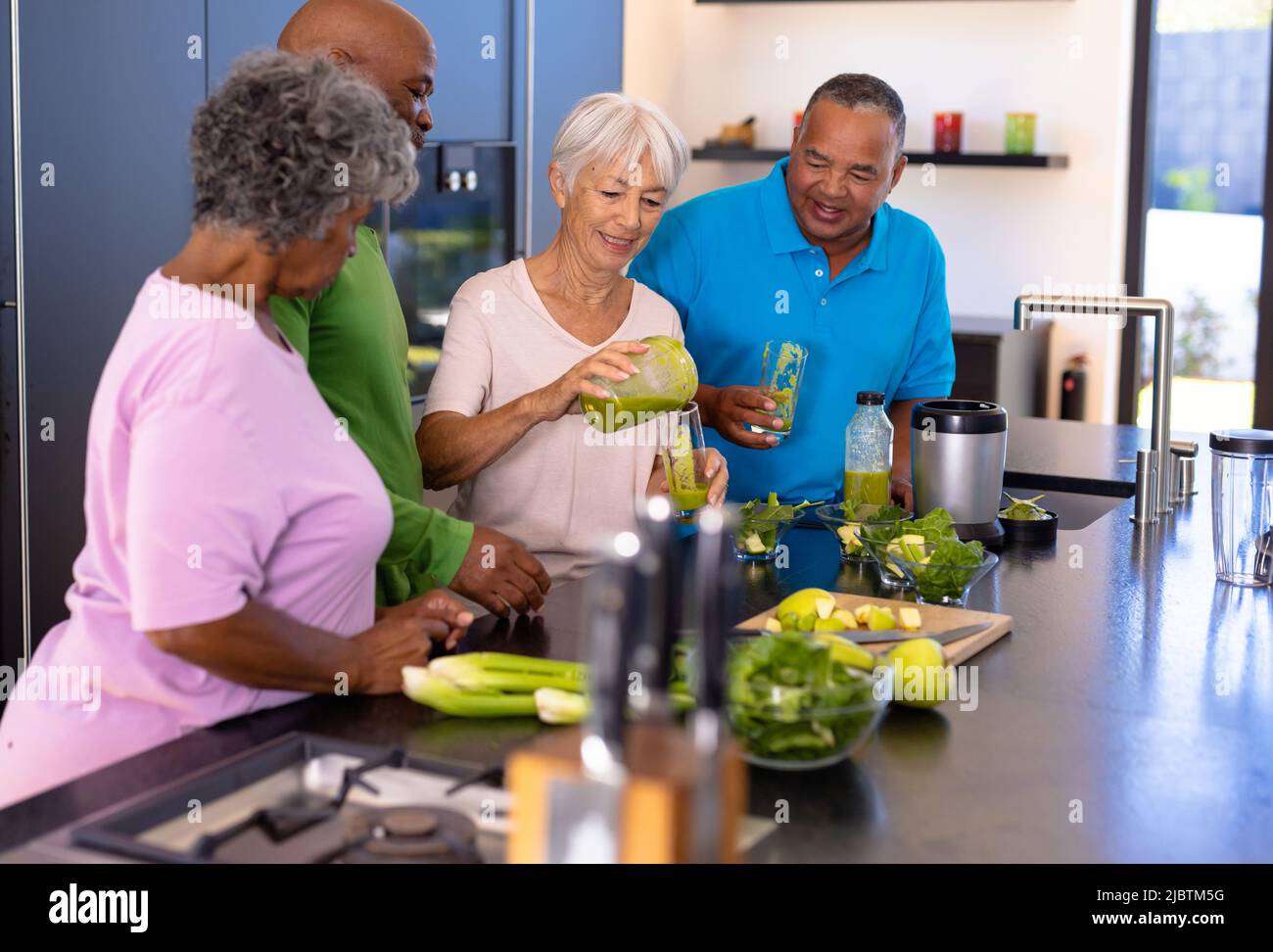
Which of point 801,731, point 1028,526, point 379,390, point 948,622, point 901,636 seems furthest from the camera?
point 1028,526

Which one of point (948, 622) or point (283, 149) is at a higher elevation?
point (283, 149)

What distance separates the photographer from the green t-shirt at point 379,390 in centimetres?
188

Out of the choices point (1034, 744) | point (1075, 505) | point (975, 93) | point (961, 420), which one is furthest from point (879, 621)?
point (975, 93)

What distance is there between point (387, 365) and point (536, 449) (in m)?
0.35

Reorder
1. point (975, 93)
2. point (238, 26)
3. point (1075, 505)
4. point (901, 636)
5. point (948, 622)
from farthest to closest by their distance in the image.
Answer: point (975, 93) → point (238, 26) → point (1075, 505) → point (948, 622) → point (901, 636)

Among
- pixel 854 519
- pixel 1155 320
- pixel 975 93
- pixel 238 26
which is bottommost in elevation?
pixel 854 519

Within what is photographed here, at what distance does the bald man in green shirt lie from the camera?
6.23 ft

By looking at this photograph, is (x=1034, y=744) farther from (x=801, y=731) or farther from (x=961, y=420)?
(x=961, y=420)

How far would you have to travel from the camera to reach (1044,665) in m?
1.81

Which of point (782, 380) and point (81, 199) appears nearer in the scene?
point (782, 380)

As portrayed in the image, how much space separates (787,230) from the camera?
9.23 feet

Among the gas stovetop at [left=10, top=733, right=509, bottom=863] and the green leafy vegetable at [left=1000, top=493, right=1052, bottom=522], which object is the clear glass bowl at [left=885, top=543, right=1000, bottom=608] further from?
the gas stovetop at [left=10, top=733, right=509, bottom=863]

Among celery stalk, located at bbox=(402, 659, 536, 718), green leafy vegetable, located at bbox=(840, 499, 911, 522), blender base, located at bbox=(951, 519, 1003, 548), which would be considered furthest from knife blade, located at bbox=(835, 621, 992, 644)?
blender base, located at bbox=(951, 519, 1003, 548)

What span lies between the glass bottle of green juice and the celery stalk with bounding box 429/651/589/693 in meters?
1.02
